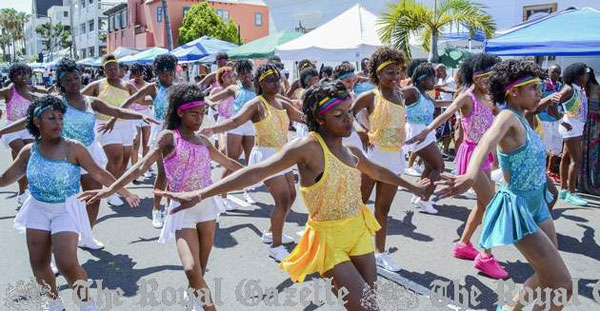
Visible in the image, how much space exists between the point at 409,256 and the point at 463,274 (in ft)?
2.18

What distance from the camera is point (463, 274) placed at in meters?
4.95

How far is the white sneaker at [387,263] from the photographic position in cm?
502

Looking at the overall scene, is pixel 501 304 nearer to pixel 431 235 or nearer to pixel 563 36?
pixel 431 235

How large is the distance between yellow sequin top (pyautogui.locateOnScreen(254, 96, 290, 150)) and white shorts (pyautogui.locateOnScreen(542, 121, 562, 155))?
492 centimetres

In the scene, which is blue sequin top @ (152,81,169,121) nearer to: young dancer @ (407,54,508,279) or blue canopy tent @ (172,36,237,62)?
young dancer @ (407,54,508,279)

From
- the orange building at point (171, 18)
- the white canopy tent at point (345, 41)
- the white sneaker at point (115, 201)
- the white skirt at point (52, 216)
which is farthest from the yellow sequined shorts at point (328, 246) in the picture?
the orange building at point (171, 18)

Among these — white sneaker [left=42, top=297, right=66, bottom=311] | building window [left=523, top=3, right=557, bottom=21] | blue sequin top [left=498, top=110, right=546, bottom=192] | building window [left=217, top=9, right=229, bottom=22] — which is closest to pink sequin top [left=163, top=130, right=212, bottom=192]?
white sneaker [left=42, top=297, right=66, bottom=311]

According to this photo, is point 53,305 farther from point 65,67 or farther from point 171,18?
point 171,18

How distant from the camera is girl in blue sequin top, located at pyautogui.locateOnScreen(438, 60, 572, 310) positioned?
329 cm

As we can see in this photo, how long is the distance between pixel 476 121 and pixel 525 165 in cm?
213

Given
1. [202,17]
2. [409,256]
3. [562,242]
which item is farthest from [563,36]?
[202,17]

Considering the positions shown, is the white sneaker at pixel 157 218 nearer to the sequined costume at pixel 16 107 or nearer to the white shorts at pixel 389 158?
the sequined costume at pixel 16 107

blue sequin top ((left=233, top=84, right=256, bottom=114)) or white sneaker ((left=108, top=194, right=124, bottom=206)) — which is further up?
blue sequin top ((left=233, top=84, right=256, bottom=114))

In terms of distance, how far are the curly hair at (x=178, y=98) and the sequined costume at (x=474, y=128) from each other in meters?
2.81
